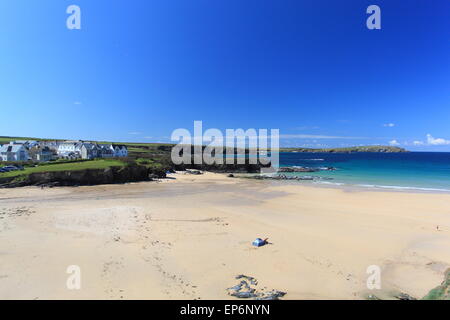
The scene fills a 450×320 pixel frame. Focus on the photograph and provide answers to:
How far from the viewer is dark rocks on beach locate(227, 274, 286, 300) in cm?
660

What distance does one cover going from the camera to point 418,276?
8.45m

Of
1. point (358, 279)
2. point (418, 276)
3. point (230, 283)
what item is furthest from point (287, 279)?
point (418, 276)

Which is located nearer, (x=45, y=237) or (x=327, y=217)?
(x=45, y=237)

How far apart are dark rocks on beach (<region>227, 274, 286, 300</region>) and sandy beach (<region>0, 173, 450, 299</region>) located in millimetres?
265

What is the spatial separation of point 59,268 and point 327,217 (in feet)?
50.4

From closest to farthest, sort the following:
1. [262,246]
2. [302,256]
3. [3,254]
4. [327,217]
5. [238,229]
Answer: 1. [3,254]
2. [302,256]
3. [262,246]
4. [238,229]
5. [327,217]

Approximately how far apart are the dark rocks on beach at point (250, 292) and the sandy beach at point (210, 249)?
265 mm

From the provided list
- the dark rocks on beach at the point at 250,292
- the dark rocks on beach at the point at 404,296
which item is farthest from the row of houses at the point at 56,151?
the dark rocks on beach at the point at 404,296

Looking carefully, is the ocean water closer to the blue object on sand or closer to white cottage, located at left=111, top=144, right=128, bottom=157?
the blue object on sand

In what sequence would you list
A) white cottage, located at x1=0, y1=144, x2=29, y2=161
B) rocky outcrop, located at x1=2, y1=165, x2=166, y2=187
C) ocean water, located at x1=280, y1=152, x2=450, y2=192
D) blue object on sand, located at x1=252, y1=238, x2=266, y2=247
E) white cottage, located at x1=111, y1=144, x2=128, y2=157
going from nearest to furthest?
blue object on sand, located at x1=252, y1=238, x2=266, y2=247 < rocky outcrop, located at x1=2, y1=165, x2=166, y2=187 < ocean water, located at x1=280, y1=152, x2=450, y2=192 < white cottage, located at x1=0, y1=144, x2=29, y2=161 < white cottage, located at x1=111, y1=144, x2=128, y2=157

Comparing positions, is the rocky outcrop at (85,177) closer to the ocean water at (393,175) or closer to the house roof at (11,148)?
the ocean water at (393,175)

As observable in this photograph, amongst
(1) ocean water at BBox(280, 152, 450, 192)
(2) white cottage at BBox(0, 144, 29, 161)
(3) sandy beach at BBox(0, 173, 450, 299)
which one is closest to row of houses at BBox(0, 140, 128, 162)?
(2) white cottage at BBox(0, 144, 29, 161)

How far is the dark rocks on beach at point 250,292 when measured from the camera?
6602 mm

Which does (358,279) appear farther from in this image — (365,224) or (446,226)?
(446,226)
